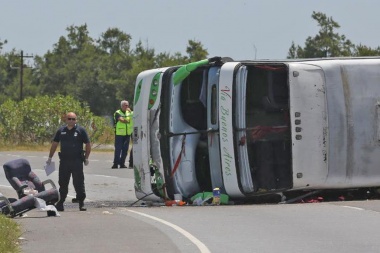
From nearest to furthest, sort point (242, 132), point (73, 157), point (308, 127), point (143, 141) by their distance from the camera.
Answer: point (308, 127) < point (242, 132) < point (73, 157) < point (143, 141)

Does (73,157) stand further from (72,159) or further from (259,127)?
(259,127)

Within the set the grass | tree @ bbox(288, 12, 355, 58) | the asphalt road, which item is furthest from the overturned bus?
tree @ bbox(288, 12, 355, 58)

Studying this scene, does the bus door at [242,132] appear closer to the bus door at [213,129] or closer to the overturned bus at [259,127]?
the overturned bus at [259,127]

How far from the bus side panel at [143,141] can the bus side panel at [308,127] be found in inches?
93.3

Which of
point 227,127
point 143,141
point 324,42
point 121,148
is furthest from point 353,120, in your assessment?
point 324,42

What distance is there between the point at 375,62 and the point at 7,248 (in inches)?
335

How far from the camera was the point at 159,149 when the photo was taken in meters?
21.4

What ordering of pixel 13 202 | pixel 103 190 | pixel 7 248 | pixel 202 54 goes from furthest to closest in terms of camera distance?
1. pixel 202 54
2. pixel 103 190
3. pixel 13 202
4. pixel 7 248

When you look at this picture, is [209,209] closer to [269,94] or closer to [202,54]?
[269,94]

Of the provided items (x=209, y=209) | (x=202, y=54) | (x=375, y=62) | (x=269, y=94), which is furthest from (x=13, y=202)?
(x=202, y=54)

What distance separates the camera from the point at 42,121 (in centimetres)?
5228

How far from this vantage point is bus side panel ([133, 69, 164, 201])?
2150 centimetres

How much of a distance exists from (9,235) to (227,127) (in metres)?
5.87

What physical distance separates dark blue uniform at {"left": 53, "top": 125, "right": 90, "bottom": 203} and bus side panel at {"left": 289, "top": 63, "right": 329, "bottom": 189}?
330cm
